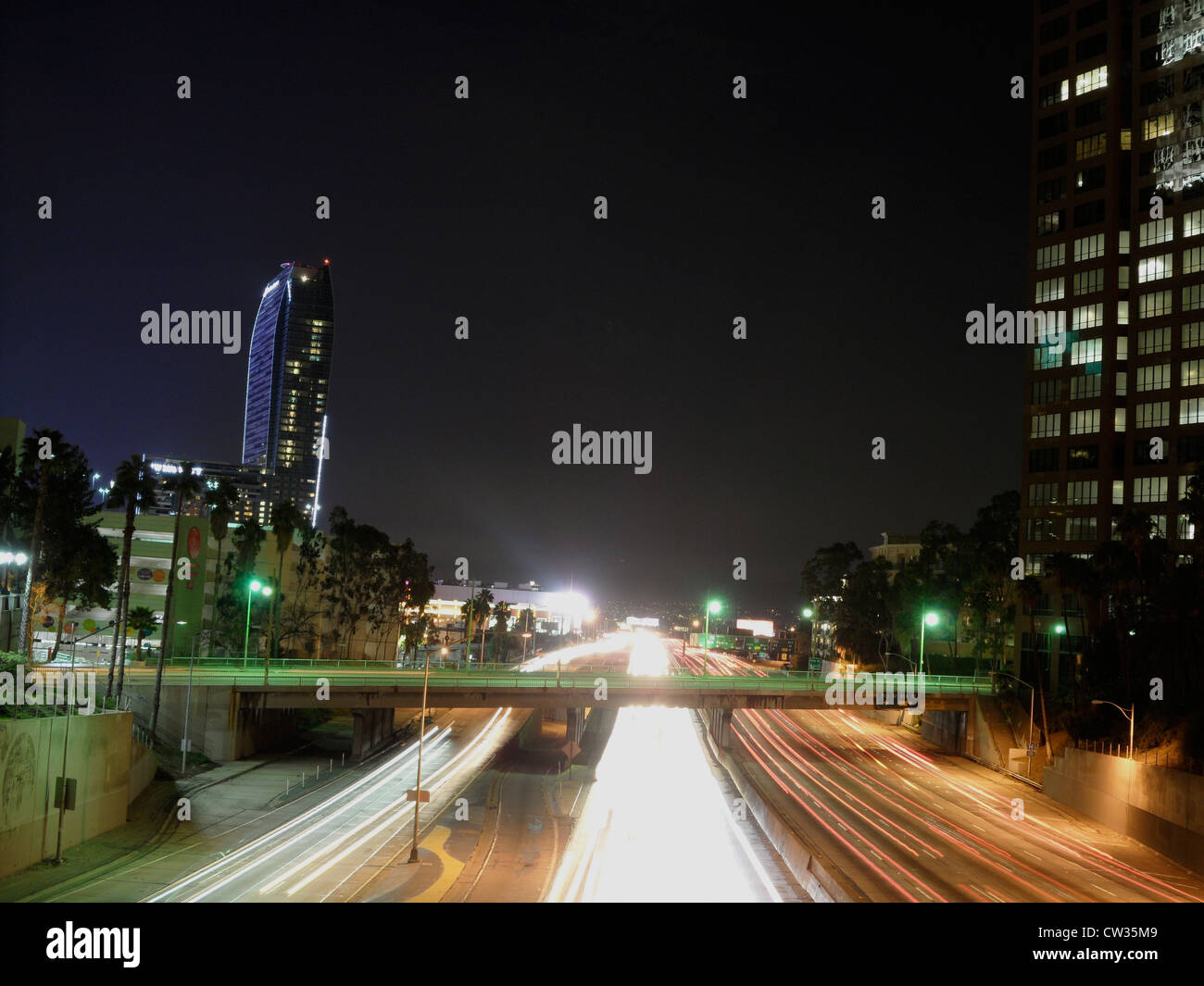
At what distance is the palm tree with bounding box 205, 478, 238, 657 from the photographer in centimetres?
7412

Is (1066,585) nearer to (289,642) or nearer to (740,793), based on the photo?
(740,793)

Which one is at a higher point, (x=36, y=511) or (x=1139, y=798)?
(x=36, y=511)

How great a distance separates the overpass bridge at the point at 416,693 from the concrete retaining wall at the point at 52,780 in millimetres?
17634

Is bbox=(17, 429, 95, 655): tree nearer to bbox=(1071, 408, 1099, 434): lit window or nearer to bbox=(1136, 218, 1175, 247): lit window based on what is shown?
bbox=(1071, 408, 1099, 434): lit window

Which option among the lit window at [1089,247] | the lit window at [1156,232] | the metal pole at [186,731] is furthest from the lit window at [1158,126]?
the metal pole at [186,731]

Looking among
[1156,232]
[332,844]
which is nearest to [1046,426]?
[1156,232]

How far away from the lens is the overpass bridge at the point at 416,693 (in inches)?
2219

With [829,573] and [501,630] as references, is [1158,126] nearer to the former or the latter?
[829,573]

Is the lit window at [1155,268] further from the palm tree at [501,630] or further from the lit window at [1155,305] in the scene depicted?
the palm tree at [501,630]

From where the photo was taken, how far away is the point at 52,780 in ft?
103

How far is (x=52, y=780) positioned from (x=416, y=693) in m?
29.1

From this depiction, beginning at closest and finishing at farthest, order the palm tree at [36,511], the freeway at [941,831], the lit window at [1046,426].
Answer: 1. the freeway at [941,831]
2. the palm tree at [36,511]
3. the lit window at [1046,426]
